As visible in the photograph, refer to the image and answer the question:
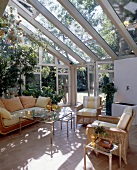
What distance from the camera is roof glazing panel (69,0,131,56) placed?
4633 millimetres

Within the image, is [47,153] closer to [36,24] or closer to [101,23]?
[101,23]

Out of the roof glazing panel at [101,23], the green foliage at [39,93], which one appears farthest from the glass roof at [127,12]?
the green foliage at [39,93]

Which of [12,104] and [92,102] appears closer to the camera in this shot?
[12,104]

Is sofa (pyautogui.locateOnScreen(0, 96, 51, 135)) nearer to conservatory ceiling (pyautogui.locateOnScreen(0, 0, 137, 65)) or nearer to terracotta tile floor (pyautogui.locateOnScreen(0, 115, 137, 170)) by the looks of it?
terracotta tile floor (pyautogui.locateOnScreen(0, 115, 137, 170))

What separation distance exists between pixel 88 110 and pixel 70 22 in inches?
125

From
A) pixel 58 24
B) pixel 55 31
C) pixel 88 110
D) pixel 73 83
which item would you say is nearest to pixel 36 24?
pixel 55 31

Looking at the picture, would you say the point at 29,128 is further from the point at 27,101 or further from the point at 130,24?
the point at 130,24

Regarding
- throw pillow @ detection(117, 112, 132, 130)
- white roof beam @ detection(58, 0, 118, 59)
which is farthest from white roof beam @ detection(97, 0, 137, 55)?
throw pillow @ detection(117, 112, 132, 130)

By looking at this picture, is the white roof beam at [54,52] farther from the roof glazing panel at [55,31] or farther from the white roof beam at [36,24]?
the roof glazing panel at [55,31]

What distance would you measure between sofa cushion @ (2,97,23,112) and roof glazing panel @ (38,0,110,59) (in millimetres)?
3315

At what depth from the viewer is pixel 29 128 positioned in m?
5.17

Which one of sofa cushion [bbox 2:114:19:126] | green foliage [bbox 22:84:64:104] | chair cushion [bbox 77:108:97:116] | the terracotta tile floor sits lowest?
the terracotta tile floor

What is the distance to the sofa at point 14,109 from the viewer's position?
14.5 feet

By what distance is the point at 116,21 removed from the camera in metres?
4.61
